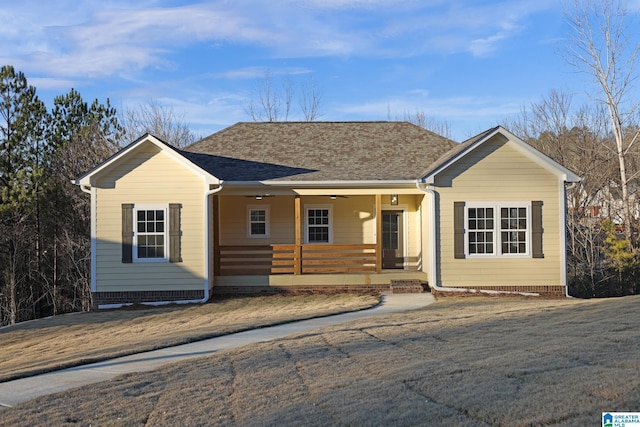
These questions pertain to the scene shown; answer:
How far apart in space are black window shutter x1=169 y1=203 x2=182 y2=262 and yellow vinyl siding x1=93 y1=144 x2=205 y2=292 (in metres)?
0.12

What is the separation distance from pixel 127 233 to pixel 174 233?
1.23 meters

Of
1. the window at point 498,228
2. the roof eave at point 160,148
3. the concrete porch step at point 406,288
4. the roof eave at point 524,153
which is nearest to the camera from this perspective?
the roof eave at point 160,148

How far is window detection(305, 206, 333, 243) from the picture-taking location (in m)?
19.2

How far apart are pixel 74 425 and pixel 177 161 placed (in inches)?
445

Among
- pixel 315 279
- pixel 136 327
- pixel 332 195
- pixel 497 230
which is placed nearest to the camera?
pixel 136 327

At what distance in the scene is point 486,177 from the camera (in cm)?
1648

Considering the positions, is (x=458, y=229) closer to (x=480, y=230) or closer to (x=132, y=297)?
(x=480, y=230)

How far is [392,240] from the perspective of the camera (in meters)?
19.5

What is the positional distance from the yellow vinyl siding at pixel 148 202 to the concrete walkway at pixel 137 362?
5.06 meters

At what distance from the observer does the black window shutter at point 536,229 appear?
16391 millimetres

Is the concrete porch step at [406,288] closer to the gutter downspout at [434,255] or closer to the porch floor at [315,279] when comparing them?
the porch floor at [315,279]

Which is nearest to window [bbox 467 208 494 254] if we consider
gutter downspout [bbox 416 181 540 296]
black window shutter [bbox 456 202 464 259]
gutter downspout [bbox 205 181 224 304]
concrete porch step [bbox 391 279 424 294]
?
black window shutter [bbox 456 202 464 259]

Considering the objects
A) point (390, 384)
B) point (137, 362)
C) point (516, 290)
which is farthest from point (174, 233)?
point (390, 384)

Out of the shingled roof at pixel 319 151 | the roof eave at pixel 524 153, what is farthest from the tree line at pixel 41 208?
the roof eave at pixel 524 153
